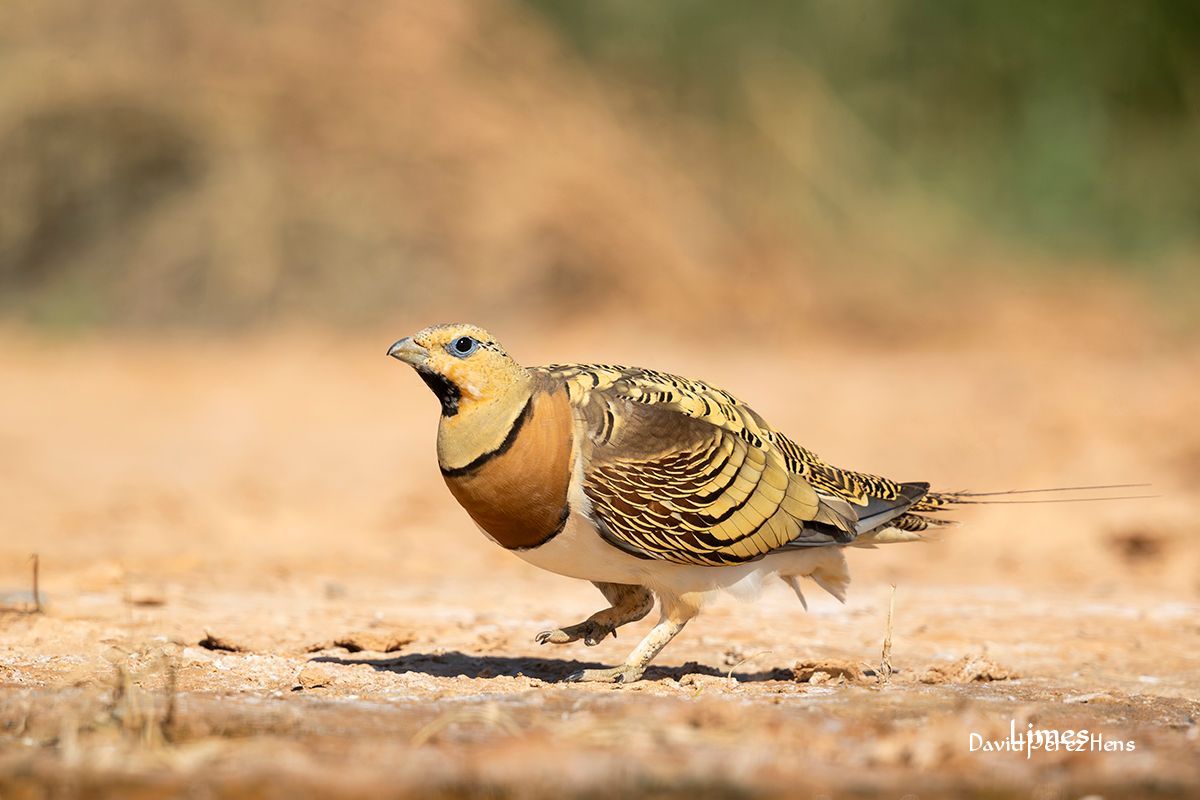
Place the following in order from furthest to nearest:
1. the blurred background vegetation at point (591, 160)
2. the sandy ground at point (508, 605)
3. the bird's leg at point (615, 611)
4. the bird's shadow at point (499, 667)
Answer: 1. the blurred background vegetation at point (591, 160)
2. the bird's leg at point (615, 611)
3. the bird's shadow at point (499, 667)
4. the sandy ground at point (508, 605)

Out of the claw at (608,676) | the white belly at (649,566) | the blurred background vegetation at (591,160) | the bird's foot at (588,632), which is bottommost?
the claw at (608,676)

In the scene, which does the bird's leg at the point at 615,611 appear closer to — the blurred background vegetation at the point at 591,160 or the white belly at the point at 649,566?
the white belly at the point at 649,566

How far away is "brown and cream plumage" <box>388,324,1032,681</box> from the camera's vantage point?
410 centimetres

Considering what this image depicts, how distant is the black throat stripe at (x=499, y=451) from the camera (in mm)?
4066

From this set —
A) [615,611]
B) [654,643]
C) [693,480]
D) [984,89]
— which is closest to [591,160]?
[984,89]

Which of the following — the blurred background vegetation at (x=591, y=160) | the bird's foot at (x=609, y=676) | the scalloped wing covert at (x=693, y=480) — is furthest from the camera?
the blurred background vegetation at (x=591, y=160)

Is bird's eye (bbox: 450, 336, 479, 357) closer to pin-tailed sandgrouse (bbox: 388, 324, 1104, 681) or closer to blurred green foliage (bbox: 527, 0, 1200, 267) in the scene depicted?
pin-tailed sandgrouse (bbox: 388, 324, 1104, 681)

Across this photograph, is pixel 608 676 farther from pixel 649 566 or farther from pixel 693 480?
pixel 693 480

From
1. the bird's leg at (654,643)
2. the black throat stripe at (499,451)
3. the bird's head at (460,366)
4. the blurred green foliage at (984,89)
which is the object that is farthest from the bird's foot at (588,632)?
the blurred green foliage at (984,89)

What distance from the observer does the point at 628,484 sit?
4.19m

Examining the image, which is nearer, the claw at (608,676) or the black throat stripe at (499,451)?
the black throat stripe at (499,451)

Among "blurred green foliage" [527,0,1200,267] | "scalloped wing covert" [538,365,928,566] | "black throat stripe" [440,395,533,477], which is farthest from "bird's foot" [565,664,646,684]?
"blurred green foliage" [527,0,1200,267]

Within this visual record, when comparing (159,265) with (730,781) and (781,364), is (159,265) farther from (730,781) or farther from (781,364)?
(730,781)

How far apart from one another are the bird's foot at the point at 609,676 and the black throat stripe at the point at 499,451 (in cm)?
77
